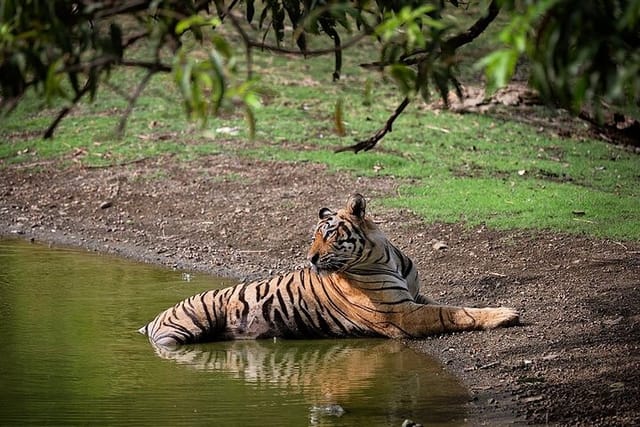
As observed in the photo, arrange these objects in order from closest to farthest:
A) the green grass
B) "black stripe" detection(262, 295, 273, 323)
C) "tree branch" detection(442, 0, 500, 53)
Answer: "tree branch" detection(442, 0, 500, 53)
"black stripe" detection(262, 295, 273, 323)
the green grass

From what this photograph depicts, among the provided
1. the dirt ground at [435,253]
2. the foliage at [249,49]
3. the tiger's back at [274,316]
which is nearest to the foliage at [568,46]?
the foliage at [249,49]

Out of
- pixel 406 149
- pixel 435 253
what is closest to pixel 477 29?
pixel 435 253

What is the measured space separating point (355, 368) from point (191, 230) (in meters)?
4.58

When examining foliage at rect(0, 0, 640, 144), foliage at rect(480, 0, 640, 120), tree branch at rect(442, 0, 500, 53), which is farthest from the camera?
tree branch at rect(442, 0, 500, 53)

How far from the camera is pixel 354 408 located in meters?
7.21

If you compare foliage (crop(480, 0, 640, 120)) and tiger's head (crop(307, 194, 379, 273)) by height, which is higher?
foliage (crop(480, 0, 640, 120))

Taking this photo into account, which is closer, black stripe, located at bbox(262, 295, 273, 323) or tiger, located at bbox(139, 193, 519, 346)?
tiger, located at bbox(139, 193, 519, 346)

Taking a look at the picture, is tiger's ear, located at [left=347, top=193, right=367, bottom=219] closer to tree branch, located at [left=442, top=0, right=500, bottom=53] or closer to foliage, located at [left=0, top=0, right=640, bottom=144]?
tree branch, located at [left=442, top=0, right=500, bottom=53]

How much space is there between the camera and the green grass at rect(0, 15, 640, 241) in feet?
39.9

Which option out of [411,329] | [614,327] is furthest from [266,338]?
[614,327]

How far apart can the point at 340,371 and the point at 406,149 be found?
693 cm

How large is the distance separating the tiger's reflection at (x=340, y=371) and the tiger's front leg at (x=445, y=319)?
16 cm

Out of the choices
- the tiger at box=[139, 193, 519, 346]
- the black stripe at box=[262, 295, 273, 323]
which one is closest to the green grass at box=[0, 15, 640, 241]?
the tiger at box=[139, 193, 519, 346]

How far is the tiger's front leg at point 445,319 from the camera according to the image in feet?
28.6
